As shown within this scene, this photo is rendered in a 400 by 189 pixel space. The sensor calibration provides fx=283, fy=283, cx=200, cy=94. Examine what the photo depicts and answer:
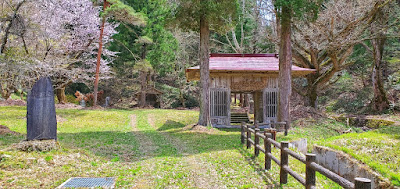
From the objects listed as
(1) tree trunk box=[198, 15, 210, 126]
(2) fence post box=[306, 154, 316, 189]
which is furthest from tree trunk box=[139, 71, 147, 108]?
(2) fence post box=[306, 154, 316, 189]

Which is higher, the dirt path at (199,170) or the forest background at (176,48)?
the forest background at (176,48)

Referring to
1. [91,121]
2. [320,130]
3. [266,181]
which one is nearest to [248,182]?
[266,181]

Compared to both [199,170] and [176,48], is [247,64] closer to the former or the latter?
[176,48]

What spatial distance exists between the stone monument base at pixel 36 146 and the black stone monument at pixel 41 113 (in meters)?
0.18

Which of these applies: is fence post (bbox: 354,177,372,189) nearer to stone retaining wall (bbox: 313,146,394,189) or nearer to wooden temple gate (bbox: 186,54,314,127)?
stone retaining wall (bbox: 313,146,394,189)

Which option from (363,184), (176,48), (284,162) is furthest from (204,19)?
(176,48)

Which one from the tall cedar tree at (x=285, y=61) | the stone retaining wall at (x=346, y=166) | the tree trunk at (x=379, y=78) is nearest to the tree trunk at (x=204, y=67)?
the tall cedar tree at (x=285, y=61)

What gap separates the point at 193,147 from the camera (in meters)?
10.8

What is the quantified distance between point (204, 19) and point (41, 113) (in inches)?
394

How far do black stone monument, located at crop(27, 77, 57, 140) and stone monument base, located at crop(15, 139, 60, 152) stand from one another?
6.9 inches

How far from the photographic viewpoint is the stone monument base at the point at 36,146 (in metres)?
7.80

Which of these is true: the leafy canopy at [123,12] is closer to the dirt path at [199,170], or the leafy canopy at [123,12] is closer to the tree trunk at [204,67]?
the tree trunk at [204,67]

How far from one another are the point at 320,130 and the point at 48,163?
14.1 meters

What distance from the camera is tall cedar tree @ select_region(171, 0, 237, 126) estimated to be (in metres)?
14.8
